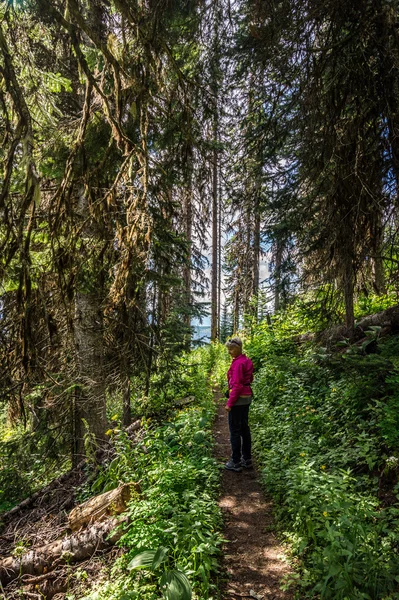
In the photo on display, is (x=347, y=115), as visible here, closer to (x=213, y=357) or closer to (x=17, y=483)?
(x=17, y=483)

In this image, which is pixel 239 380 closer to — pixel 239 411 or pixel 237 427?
pixel 239 411

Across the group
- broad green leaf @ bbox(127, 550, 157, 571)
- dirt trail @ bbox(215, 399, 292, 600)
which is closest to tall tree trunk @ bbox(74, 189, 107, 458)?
dirt trail @ bbox(215, 399, 292, 600)

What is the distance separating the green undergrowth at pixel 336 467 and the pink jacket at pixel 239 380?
1.02 m

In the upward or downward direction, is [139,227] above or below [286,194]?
below

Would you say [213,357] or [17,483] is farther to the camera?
[213,357]

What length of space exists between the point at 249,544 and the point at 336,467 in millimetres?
1313

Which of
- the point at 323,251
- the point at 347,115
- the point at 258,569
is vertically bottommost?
the point at 258,569

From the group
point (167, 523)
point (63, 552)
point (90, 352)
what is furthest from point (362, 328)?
point (63, 552)

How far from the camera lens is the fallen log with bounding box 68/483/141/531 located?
13.9 feet

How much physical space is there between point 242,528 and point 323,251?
16.1 feet

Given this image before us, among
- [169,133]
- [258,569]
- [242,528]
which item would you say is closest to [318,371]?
[242,528]

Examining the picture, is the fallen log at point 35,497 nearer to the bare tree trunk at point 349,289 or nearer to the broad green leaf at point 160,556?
the broad green leaf at point 160,556

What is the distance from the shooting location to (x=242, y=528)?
4.18 metres

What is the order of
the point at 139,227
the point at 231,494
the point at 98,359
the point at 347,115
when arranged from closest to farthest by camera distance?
1. the point at 139,227
2. the point at 231,494
3. the point at 347,115
4. the point at 98,359
